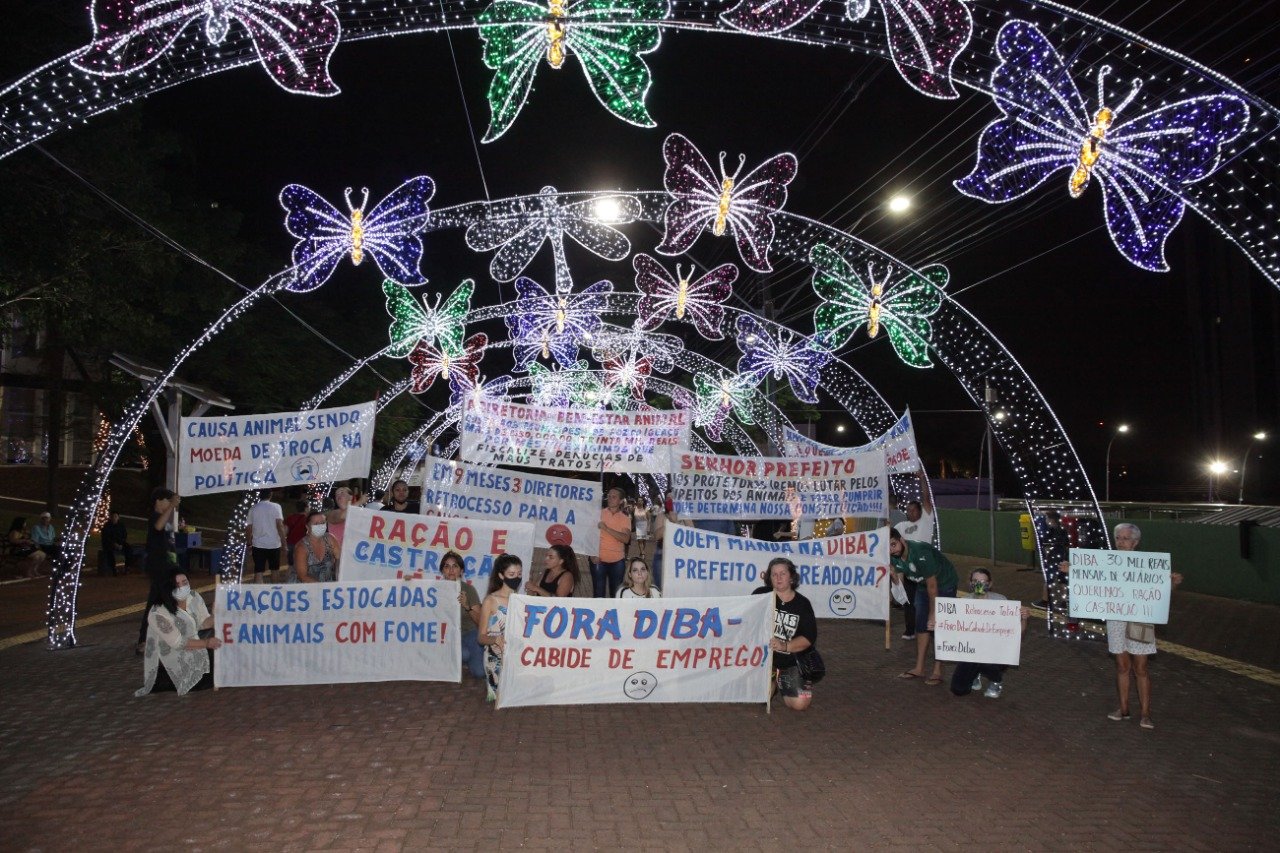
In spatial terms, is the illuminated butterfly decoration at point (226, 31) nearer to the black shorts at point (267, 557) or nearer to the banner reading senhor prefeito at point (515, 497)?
the banner reading senhor prefeito at point (515, 497)

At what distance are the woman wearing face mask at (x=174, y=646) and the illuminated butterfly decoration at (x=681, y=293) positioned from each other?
35.0ft

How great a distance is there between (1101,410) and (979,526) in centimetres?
2723

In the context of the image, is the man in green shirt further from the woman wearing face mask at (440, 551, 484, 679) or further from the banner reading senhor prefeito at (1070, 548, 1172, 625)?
the woman wearing face mask at (440, 551, 484, 679)

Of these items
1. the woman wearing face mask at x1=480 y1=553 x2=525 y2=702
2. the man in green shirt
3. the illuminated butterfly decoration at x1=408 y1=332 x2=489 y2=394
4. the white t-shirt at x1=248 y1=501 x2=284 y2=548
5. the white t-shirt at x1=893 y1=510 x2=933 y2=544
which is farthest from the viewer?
the illuminated butterfly decoration at x1=408 y1=332 x2=489 y2=394

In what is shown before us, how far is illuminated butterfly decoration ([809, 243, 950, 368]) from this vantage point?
12.8 metres

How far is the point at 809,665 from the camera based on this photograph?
8.10m

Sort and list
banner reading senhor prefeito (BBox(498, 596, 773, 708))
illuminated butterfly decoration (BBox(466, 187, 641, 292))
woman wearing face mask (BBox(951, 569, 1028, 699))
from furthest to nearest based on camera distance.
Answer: illuminated butterfly decoration (BBox(466, 187, 641, 292)), woman wearing face mask (BBox(951, 569, 1028, 699)), banner reading senhor prefeito (BBox(498, 596, 773, 708))

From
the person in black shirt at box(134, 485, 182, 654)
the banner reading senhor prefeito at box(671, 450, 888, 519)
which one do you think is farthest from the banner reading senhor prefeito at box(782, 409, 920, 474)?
the person in black shirt at box(134, 485, 182, 654)

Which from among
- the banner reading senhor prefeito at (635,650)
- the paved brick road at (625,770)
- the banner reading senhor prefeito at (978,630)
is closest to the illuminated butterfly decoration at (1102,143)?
the banner reading senhor prefeito at (978,630)

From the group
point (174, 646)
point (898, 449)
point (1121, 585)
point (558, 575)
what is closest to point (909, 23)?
point (1121, 585)

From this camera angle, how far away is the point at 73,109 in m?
7.22

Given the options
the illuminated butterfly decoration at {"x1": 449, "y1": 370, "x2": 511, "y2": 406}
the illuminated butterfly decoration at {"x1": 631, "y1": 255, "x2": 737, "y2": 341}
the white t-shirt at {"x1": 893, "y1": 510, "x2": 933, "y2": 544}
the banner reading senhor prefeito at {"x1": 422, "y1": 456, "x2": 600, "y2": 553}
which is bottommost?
the white t-shirt at {"x1": 893, "y1": 510, "x2": 933, "y2": 544}

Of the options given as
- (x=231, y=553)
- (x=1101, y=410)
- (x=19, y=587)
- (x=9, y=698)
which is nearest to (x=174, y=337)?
(x=19, y=587)

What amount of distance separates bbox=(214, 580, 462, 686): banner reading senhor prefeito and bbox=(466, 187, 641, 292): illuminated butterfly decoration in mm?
5997
